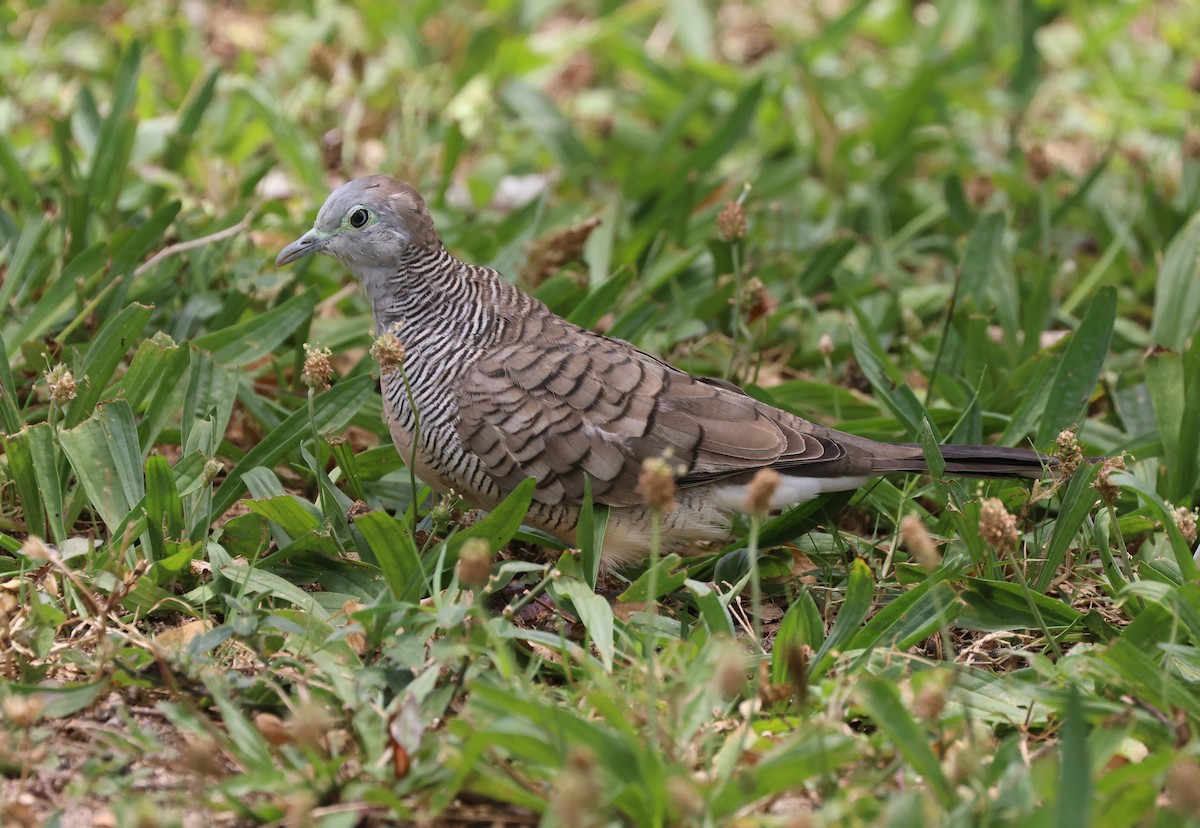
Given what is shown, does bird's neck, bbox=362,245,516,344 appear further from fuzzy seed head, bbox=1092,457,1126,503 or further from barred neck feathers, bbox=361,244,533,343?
fuzzy seed head, bbox=1092,457,1126,503

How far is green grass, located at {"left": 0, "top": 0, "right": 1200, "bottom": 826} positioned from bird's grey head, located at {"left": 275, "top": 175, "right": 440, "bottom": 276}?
382 millimetres

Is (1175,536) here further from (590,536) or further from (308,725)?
(308,725)

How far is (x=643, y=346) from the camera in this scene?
15.4ft

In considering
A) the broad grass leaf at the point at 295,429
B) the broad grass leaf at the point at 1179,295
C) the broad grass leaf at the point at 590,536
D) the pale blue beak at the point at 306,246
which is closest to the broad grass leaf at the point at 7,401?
the broad grass leaf at the point at 295,429

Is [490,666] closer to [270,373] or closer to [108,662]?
[108,662]

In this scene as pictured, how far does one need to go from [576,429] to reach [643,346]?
1.19 metres

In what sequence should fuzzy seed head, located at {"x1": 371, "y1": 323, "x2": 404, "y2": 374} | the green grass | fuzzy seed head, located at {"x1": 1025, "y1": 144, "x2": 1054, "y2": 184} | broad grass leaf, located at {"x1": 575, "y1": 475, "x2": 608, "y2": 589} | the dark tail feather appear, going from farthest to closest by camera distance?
1. fuzzy seed head, located at {"x1": 1025, "y1": 144, "x2": 1054, "y2": 184}
2. the dark tail feather
3. broad grass leaf, located at {"x1": 575, "y1": 475, "x2": 608, "y2": 589}
4. fuzzy seed head, located at {"x1": 371, "y1": 323, "x2": 404, "y2": 374}
5. the green grass

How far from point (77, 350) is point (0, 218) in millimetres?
1103

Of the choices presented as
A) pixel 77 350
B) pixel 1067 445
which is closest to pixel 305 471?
pixel 77 350

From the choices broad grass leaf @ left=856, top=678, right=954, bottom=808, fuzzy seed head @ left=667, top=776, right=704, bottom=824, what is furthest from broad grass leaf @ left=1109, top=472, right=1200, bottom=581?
fuzzy seed head @ left=667, top=776, right=704, bottom=824

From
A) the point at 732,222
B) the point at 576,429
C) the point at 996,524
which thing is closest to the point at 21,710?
the point at 576,429

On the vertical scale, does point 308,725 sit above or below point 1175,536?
above

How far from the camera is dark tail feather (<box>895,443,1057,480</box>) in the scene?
11.4 ft

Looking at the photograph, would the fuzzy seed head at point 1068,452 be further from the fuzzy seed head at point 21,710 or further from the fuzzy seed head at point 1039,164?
the fuzzy seed head at point 21,710
